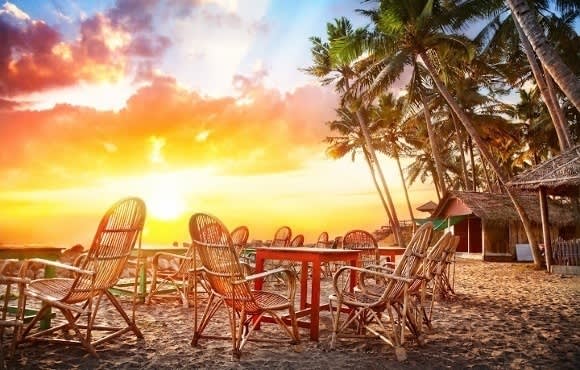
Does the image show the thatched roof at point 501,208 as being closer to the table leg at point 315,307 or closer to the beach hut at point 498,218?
the beach hut at point 498,218

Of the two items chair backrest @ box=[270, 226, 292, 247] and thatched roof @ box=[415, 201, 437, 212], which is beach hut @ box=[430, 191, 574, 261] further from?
chair backrest @ box=[270, 226, 292, 247]

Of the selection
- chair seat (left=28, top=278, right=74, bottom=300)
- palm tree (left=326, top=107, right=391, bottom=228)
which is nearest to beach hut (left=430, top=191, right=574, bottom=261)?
palm tree (left=326, top=107, right=391, bottom=228)

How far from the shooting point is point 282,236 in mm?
8586

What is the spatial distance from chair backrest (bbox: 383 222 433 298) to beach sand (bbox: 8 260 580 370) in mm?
559

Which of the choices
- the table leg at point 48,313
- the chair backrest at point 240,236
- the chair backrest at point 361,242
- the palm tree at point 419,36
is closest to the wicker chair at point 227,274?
the table leg at point 48,313

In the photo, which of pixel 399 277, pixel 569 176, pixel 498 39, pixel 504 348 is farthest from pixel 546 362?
pixel 498 39

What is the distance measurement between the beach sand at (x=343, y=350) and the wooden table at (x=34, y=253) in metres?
0.73

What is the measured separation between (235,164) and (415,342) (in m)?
12.1

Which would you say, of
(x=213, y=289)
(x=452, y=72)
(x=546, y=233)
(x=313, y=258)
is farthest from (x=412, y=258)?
(x=452, y=72)

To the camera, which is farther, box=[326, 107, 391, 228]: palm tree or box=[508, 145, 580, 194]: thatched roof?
box=[326, 107, 391, 228]: palm tree

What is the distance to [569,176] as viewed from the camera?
37.5 feet

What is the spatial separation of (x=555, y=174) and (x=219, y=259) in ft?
38.2

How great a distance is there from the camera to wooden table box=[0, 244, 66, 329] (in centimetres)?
379

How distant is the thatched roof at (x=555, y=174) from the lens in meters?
11.4
